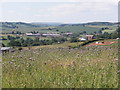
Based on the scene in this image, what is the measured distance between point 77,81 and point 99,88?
705 mm

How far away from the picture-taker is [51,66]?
6.95 meters

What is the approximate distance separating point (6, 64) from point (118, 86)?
3.99 m

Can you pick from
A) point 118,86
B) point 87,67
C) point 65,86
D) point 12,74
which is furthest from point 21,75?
point 118,86

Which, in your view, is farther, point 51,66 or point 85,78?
point 51,66

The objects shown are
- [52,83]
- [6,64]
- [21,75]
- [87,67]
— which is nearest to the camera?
[52,83]

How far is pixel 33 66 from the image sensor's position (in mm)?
6918

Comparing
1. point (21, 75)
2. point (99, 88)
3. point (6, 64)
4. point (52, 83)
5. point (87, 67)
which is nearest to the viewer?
point (99, 88)

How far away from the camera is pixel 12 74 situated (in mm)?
6207

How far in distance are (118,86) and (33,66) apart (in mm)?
2951

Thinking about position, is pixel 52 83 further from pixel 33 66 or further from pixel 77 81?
pixel 33 66

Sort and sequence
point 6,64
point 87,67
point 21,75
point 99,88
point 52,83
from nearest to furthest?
point 99,88
point 52,83
point 21,75
point 87,67
point 6,64

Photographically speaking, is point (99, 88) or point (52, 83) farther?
point (52, 83)

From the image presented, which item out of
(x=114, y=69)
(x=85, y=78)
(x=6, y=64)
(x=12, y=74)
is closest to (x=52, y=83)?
(x=85, y=78)

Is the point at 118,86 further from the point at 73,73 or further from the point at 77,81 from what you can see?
the point at 73,73
